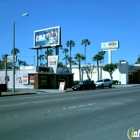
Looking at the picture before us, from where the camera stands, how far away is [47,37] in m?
47.9

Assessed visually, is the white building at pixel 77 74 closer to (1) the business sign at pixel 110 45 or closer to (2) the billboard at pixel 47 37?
(1) the business sign at pixel 110 45

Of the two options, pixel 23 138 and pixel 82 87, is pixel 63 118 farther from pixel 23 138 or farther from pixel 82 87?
pixel 82 87

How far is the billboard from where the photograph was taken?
46.0m

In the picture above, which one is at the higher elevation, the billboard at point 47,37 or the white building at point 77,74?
the billboard at point 47,37

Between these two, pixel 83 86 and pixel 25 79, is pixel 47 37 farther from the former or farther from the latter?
pixel 83 86

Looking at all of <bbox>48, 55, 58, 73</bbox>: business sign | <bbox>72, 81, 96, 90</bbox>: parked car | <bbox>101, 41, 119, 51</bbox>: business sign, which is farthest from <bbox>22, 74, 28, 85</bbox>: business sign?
<bbox>101, 41, 119, 51</bbox>: business sign

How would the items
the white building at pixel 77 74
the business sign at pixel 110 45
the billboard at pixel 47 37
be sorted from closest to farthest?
the white building at pixel 77 74, the billboard at pixel 47 37, the business sign at pixel 110 45

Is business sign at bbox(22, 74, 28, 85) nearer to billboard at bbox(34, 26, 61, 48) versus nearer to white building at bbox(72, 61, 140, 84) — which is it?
billboard at bbox(34, 26, 61, 48)

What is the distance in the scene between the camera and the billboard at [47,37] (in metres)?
46.0

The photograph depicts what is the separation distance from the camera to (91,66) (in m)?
66.9

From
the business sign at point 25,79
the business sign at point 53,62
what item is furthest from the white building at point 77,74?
the business sign at point 53,62

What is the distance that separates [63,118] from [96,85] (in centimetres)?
3325

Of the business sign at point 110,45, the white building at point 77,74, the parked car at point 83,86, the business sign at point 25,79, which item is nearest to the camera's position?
the parked car at point 83,86

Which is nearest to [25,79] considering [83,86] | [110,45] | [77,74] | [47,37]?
[47,37]
